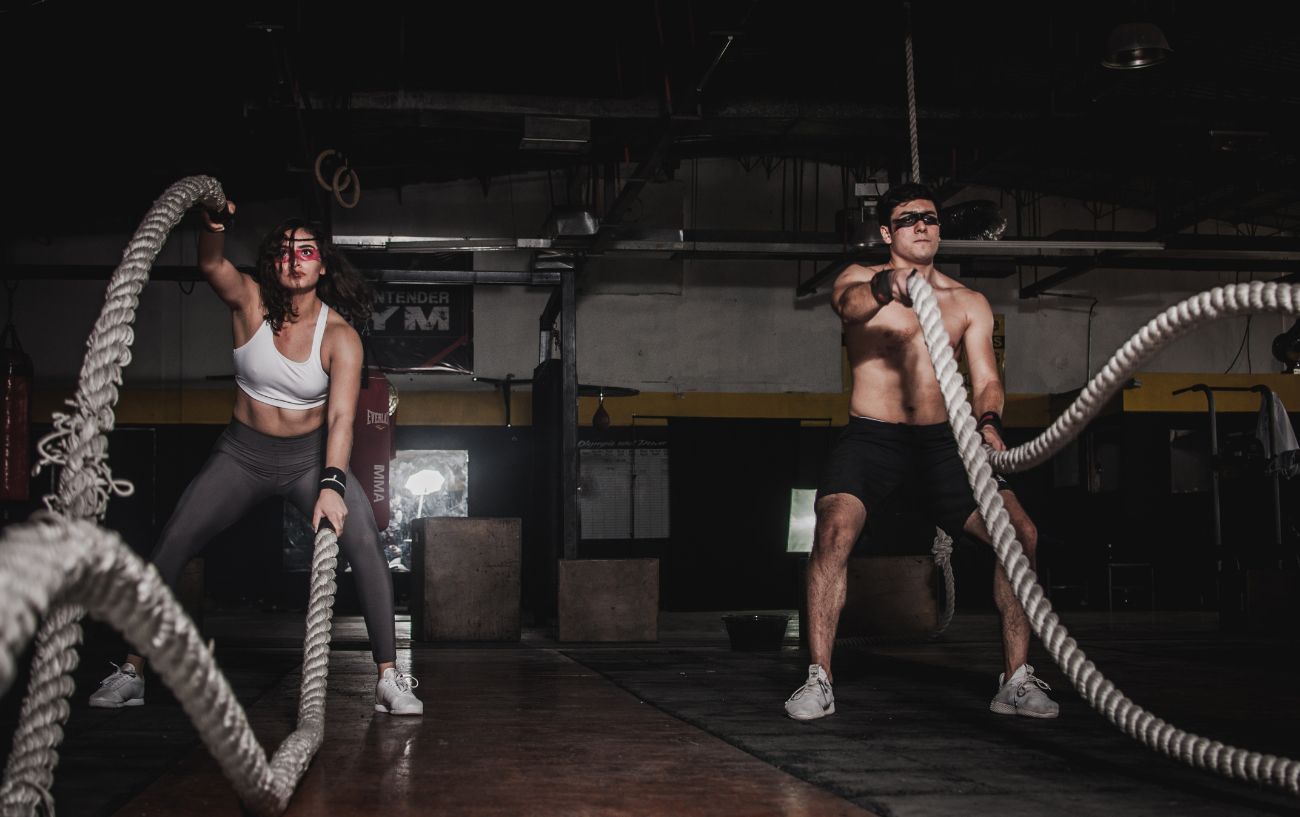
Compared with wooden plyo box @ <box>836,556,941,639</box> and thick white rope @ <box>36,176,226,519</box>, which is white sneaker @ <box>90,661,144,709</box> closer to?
thick white rope @ <box>36,176,226,519</box>

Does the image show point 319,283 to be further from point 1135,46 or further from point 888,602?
point 888,602

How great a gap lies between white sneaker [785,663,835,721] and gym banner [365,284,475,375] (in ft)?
28.4

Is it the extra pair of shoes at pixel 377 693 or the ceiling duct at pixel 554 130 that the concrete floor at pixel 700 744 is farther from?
the ceiling duct at pixel 554 130

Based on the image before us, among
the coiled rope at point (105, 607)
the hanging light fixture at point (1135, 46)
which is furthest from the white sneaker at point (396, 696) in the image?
the hanging light fixture at point (1135, 46)

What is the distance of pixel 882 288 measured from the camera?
2.72 metres

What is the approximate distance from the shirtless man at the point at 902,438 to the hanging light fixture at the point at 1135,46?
2.33 m

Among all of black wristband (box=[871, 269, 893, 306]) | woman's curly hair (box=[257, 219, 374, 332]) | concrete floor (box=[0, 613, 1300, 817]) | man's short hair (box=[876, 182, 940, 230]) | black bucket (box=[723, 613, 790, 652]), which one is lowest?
black bucket (box=[723, 613, 790, 652])

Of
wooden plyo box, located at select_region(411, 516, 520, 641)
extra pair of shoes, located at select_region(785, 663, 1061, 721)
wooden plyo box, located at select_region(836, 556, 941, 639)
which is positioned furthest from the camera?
wooden plyo box, located at select_region(411, 516, 520, 641)

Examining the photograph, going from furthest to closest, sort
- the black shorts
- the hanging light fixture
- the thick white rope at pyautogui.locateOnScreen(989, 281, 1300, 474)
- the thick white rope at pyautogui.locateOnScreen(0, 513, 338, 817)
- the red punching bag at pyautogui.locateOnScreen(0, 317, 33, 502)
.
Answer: the red punching bag at pyautogui.locateOnScreen(0, 317, 33, 502), the hanging light fixture, the black shorts, the thick white rope at pyautogui.locateOnScreen(989, 281, 1300, 474), the thick white rope at pyautogui.locateOnScreen(0, 513, 338, 817)

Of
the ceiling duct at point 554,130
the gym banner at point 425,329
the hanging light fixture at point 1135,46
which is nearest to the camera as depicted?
the hanging light fixture at point 1135,46

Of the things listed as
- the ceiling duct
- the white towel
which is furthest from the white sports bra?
the white towel

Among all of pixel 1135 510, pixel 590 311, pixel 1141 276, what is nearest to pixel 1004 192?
pixel 1141 276

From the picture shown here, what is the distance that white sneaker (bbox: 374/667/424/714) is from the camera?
3035 millimetres

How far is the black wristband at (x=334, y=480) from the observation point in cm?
282
